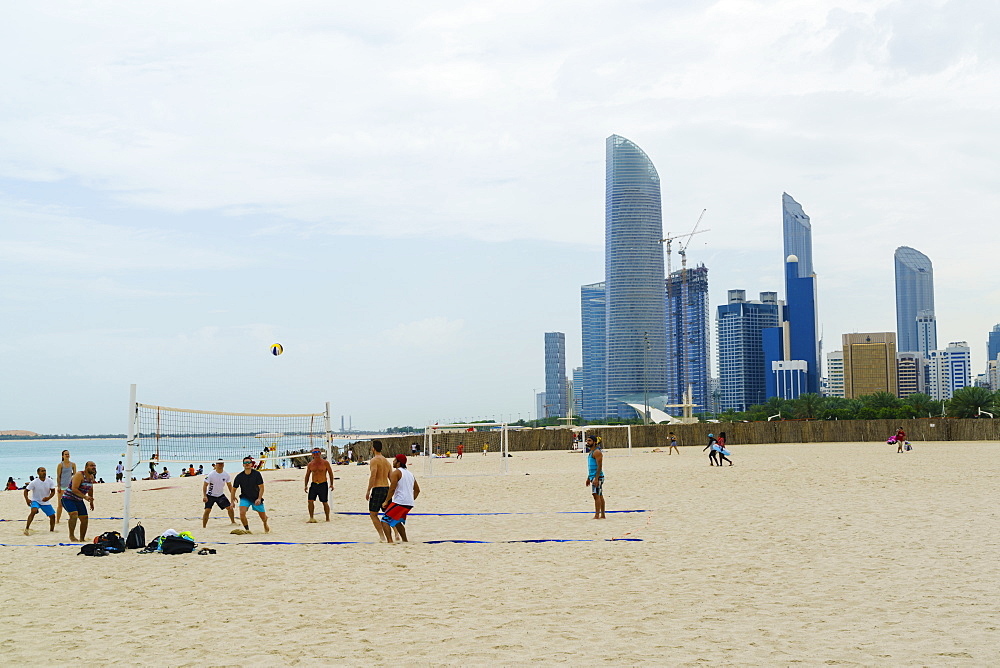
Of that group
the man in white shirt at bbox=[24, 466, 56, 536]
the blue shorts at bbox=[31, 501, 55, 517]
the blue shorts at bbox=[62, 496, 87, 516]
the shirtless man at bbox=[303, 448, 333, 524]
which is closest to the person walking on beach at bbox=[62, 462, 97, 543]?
the blue shorts at bbox=[62, 496, 87, 516]

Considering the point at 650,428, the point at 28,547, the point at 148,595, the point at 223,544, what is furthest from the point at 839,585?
the point at 650,428

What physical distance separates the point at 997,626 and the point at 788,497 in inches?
370

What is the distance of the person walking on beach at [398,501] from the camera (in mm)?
10609

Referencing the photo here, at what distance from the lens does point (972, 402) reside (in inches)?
2581

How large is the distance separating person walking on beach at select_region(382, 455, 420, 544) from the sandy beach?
367 mm

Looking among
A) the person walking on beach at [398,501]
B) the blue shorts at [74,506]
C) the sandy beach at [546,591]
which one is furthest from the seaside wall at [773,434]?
the person walking on beach at [398,501]

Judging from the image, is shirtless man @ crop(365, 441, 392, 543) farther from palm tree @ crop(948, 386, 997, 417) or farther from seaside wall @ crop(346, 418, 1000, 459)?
palm tree @ crop(948, 386, 997, 417)

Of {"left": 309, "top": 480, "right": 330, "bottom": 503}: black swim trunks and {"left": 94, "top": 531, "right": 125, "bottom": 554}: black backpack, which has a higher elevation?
{"left": 309, "top": 480, "right": 330, "bottom": 503}: black swim trunks

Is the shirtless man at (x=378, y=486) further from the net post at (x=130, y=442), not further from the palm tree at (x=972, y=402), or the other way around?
the palm tree at (x=972, y=402)

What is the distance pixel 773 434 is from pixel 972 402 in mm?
25505

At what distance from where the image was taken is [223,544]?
10.8 meters

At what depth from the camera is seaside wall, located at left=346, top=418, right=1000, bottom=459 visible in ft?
158

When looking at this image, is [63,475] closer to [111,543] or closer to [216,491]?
[216,491]

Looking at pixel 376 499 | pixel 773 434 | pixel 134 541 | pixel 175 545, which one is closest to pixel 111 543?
pixel 134 541
